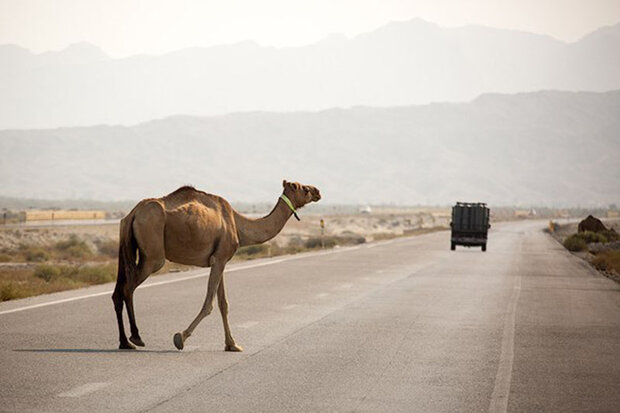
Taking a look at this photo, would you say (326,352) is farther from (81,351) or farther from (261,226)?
(81,351)

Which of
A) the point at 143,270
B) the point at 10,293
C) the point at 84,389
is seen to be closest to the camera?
the point at 84,389

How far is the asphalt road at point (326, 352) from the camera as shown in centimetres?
975

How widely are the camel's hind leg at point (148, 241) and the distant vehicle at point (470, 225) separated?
36.1 m

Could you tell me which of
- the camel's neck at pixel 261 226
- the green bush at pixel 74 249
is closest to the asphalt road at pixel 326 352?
the camel's neck at pixel 261 226

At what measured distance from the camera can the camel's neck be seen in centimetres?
1348

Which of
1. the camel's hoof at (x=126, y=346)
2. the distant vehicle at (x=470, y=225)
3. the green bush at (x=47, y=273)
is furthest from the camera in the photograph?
the distant vehicle at (x=470, y=225)

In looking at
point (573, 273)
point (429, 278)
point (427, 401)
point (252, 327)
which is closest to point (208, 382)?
point (427, 401)

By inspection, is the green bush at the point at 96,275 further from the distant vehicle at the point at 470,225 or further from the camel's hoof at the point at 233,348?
the distant vehicle at the point at 470,225

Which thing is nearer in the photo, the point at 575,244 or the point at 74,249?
the point at 74,249

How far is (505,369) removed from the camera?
A: 1184 cm

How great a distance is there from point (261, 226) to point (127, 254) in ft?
6.14

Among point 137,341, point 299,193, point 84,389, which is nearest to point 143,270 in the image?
point 137,341

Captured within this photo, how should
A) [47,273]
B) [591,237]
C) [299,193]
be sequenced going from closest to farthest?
[299,193], [47,273], [591,237]

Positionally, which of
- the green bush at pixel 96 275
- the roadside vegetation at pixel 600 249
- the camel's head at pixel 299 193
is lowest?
the green bush at pixel 96 275
